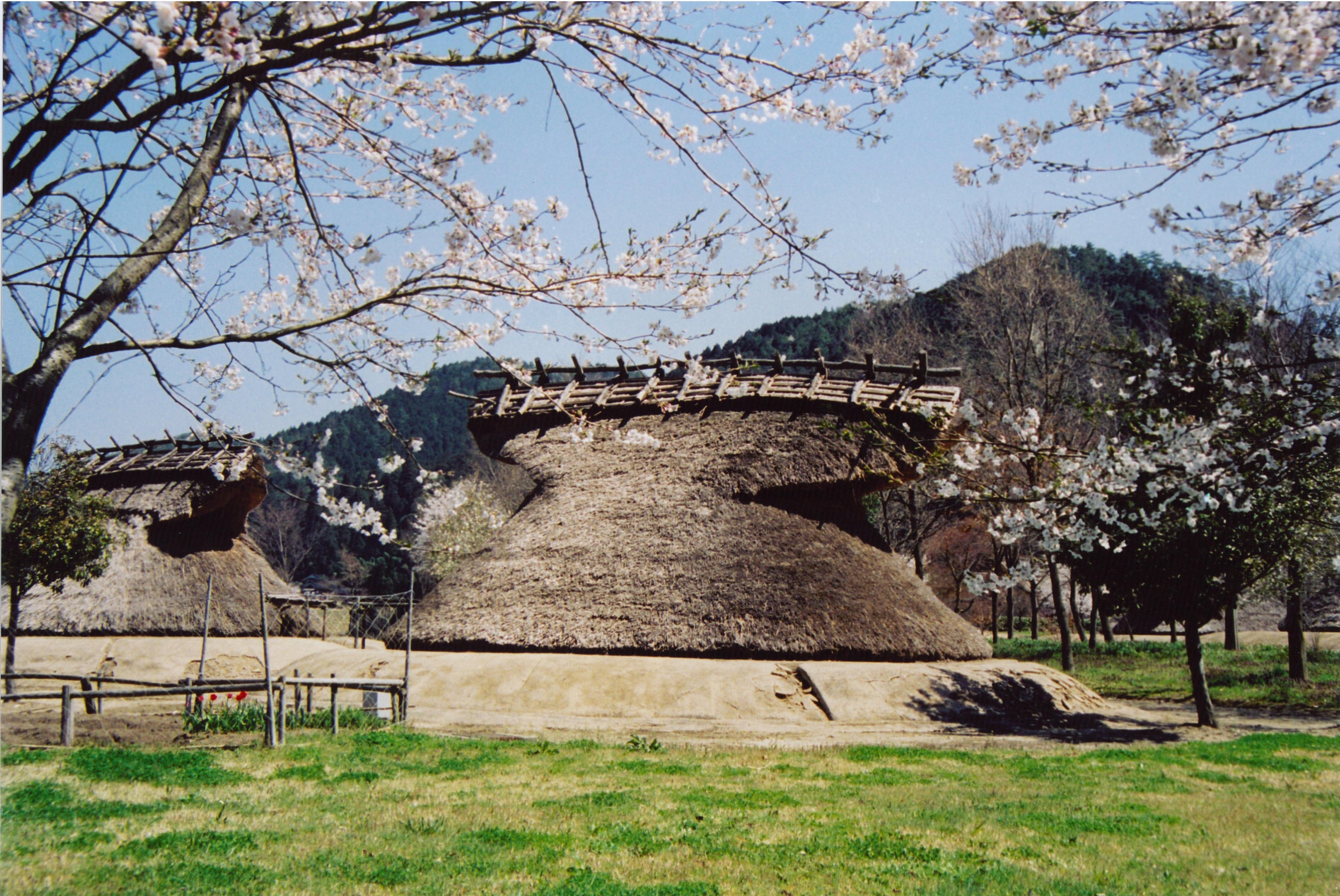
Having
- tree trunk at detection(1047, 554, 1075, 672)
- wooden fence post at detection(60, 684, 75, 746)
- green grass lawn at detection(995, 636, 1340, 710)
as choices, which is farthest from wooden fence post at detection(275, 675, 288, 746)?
tree trunk at detection(1047, 554, 1075, 672)

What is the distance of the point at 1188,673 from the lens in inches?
A: 703

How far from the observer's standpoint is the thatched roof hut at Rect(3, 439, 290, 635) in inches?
686

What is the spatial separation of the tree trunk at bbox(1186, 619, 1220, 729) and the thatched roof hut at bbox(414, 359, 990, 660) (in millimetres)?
2725

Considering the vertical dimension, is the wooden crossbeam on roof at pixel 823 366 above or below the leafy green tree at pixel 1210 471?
above

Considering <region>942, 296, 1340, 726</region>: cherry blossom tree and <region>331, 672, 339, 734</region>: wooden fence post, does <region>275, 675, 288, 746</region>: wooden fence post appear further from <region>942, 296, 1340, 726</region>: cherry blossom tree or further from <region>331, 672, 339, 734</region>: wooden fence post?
<region>942, 296, 1340, 726</region>: cherry blossom tree

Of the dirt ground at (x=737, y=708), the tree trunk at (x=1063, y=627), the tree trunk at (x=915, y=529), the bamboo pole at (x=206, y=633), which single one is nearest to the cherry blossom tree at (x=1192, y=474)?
the dirt ground at (x=737, y=708)

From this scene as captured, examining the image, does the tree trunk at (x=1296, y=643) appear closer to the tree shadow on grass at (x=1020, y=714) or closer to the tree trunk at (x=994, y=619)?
the tree shadow on grass at (x=1020, y=714)

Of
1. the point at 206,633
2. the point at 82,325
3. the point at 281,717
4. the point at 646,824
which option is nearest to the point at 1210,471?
the point at 646,824

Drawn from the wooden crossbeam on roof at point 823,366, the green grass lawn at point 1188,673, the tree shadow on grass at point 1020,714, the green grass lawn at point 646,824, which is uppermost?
the wooden crossbeam on roof at point 823,366

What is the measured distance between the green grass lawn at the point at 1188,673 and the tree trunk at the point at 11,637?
62.2ft

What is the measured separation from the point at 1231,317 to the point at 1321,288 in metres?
11.6

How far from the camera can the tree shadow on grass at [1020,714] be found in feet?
34.3

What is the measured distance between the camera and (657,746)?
340 inches

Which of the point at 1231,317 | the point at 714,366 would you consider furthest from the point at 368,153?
the point at 1231,317
